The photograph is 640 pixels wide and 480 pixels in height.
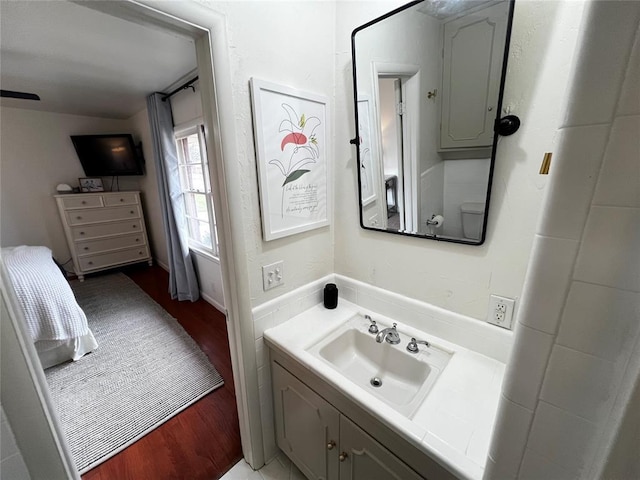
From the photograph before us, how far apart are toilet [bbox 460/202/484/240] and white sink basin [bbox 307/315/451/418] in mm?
471

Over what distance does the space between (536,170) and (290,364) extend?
3.60ft

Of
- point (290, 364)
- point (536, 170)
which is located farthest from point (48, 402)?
point (536, 170)

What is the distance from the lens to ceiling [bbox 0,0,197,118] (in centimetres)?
134

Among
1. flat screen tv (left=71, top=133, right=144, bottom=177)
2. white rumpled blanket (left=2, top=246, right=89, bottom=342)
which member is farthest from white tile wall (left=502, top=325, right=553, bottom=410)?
flat screen tv (left=71, top=133, right=144, bottom=177)

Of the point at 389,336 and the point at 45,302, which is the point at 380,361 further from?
the point at 45,302

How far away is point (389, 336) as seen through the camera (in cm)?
107

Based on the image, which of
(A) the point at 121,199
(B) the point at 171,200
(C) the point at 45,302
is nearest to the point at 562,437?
(C) the point at 45,302

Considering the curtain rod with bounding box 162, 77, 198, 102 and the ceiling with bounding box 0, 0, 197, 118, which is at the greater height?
the ceiling with bounding box 0, 0, 197, 118

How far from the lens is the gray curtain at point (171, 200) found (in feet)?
8.52

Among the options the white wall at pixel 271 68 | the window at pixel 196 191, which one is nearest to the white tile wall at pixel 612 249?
the white wall at pixel 271 68

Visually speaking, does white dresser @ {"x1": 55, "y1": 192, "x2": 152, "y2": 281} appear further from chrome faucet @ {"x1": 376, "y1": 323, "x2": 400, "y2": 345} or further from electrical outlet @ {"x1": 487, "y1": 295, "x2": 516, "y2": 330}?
electrical outlet @ {"x1": 487, "y1": 295, "x2": 516, "y2": 330}

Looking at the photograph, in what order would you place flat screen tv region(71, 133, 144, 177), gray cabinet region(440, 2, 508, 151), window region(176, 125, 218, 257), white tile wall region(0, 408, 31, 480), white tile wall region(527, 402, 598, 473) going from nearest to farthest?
white tile wall region(527, 402, 598, 473), white tile wall region(0, 408, 31, 480), gray cabinet region(440, 2, 508, 151), window region(176, 125, 218, 257), flat screen tv region(71, 133, 144, 177)

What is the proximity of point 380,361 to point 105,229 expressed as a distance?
13.9 ft

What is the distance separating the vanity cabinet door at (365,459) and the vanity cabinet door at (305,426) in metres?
0.04
